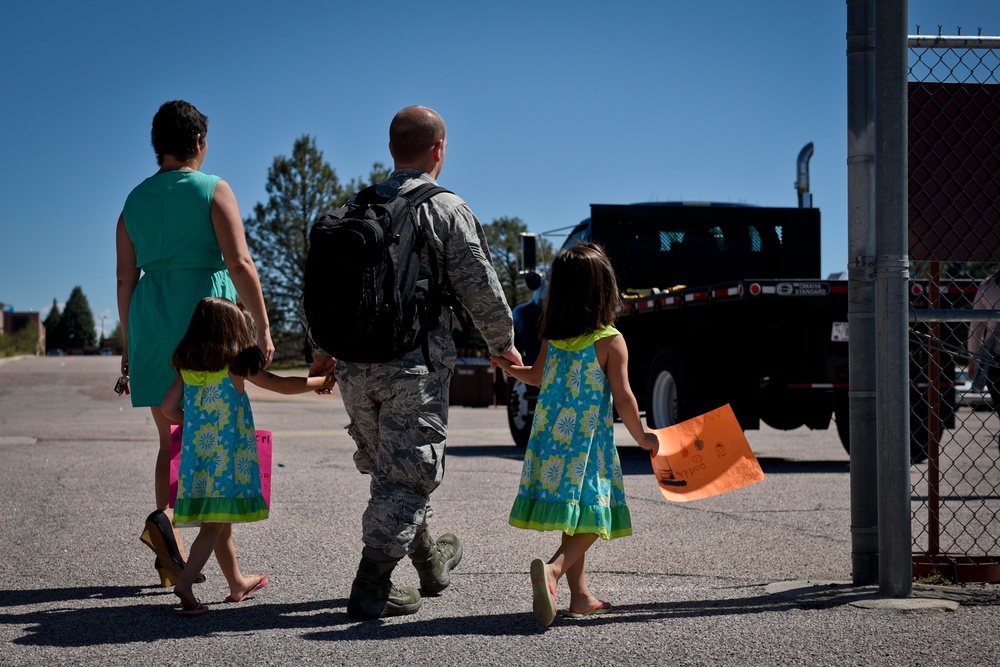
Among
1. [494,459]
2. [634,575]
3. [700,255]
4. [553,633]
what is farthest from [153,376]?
[700,255]

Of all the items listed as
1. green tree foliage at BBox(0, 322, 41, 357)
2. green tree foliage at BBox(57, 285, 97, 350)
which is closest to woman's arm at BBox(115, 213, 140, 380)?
green tree foliage at BBox(0, 322, 41, 357)

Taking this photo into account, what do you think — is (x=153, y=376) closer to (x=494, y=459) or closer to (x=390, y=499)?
(x=390, y=499)

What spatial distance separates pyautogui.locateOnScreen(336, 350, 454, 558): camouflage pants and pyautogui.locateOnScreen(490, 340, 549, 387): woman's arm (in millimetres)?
299

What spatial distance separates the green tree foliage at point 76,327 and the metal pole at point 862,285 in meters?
180

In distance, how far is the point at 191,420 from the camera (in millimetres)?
4043

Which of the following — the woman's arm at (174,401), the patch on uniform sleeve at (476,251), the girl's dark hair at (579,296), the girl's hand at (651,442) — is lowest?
the girl's hand at (651,442)

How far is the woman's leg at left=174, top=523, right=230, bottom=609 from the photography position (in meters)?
3.78

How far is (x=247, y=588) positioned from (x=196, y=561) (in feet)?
1.01

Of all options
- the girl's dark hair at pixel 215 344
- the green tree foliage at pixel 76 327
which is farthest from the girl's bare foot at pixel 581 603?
the green tree foliage at pixel 76 327

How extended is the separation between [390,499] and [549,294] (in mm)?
934

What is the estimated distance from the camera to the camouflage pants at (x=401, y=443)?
12.3 feet

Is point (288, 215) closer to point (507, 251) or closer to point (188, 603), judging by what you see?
point (507, 251)

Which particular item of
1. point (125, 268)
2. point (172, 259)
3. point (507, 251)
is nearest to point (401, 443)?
point (172, 259)

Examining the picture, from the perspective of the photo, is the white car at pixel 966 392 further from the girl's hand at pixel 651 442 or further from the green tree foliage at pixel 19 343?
the green tree foliage at pixel 19 343
